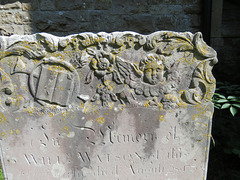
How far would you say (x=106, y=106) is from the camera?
68.3 inches

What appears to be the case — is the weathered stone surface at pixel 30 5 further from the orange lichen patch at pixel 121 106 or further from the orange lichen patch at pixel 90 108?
the orange lichen patch at pixel 121 106

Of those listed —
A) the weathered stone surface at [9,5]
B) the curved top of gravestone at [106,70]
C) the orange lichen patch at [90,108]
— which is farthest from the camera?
the weathered stone surface at [9,5]

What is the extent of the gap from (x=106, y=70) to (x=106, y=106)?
30cm

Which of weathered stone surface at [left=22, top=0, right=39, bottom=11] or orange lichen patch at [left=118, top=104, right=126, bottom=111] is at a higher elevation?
weathered stone surface at [left=22, top=0, right=39, bottom=11]

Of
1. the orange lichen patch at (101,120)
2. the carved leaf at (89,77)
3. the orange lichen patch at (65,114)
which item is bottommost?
the orange lichen patch at (101,120)

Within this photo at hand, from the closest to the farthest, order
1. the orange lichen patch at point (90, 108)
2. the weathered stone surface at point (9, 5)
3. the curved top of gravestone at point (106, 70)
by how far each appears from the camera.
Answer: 1. the curved top of gravestone at point (106, 70)
2. the orange lichen patch at point (90, 108)
3. the weathered stone surface at point (9, 5)

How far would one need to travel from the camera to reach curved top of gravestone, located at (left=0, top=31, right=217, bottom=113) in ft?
5.17

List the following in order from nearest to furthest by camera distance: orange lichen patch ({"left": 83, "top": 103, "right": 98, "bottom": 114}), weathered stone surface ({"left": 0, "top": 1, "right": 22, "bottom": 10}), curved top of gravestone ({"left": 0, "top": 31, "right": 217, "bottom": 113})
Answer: curved top of gravestone ({"left": 0, "top": 31, "right": 217, "bottom": 113})
orange lichen patch ({"left": 83, "top": 103, "right": 98, "bottom": 114})
weathered stone surface ({"left": 0, "top": 1, "right": 22, "bottom": 10})

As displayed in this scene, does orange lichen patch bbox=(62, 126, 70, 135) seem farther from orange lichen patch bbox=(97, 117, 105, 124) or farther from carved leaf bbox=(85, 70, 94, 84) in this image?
carved leaf bbox=(85, 70, 94, 84)

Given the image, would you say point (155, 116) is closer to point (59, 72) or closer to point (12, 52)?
point (59, 72)

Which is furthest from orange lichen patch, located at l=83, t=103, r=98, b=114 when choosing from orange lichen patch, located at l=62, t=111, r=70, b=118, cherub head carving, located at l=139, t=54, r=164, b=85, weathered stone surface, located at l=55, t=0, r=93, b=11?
weathered stone surface, located at l=55, t=0, r=93, b=11

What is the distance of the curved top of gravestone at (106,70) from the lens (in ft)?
5.17

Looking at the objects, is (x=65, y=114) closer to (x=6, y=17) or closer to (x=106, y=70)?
(x=106, y=70)

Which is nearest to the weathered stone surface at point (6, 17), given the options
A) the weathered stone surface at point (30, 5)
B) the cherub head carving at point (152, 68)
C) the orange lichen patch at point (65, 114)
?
the weathered stone surface at point (30, 5)
